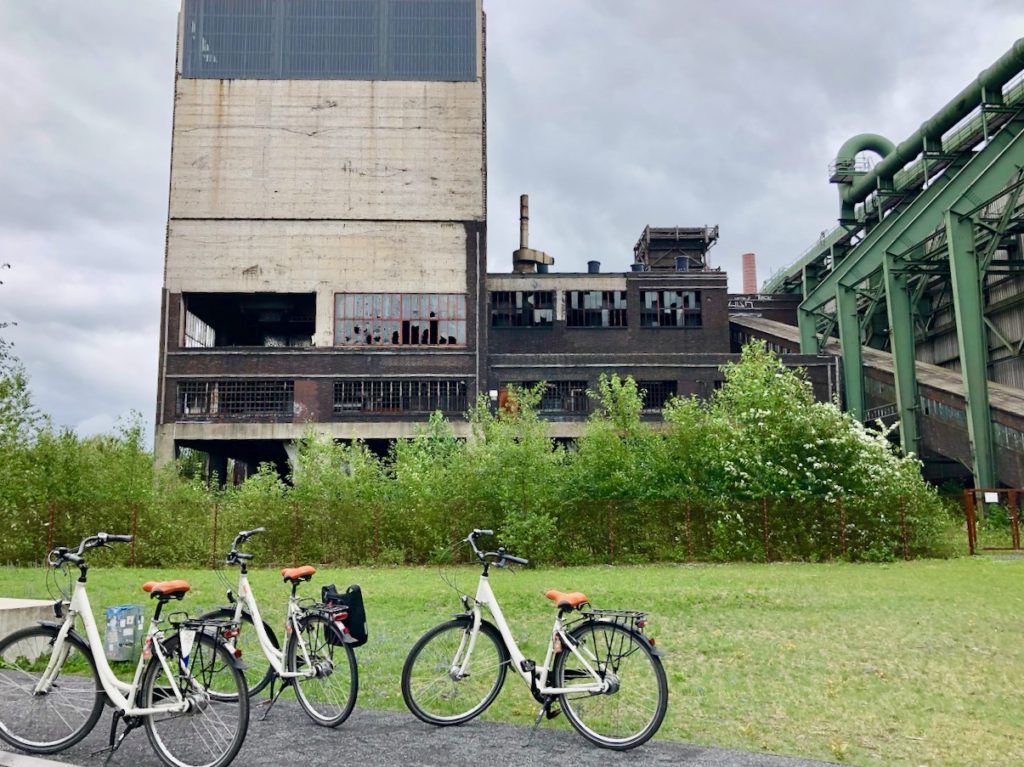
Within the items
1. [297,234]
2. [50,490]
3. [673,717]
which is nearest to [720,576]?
[673,717]

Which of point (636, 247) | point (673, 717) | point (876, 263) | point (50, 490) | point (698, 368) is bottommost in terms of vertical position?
point (673, 717)

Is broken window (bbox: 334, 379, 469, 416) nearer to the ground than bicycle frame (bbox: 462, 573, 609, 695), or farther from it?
farther from it

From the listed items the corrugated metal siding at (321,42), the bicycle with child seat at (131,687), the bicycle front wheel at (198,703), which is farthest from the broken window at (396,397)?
the bicycle front wheel at (198,703)

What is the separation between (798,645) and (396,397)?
1542 inches

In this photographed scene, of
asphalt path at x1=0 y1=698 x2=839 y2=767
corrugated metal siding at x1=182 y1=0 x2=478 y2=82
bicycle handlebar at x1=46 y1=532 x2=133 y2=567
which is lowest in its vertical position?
asphalt path at x1=0 y1=698 x2=839 y2=767

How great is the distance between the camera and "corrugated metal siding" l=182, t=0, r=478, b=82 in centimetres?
5188

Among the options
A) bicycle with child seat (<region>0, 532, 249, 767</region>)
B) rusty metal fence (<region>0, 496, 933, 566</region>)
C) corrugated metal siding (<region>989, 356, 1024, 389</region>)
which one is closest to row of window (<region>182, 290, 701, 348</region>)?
corrugated metal siding (<region>989, 356, 1024, 389</region>)

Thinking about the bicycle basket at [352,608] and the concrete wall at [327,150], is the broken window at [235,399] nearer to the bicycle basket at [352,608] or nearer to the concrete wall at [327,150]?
the concrete wall at [327,150]

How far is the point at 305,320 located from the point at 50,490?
36.2 m

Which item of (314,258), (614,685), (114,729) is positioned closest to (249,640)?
(114,729)

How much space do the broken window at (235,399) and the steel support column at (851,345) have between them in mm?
30120

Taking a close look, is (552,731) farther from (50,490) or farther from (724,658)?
(50,490)

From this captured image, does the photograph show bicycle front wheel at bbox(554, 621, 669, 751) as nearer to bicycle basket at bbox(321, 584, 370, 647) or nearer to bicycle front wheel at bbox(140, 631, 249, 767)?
bicycle basket at bbox(321, 584, 370, 647)

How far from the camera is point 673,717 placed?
684 cm
